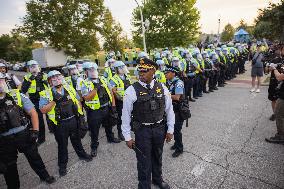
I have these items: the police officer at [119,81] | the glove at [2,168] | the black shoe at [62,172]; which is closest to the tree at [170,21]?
the police officer at [119,81]

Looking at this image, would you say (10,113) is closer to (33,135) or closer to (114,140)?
(33,135)

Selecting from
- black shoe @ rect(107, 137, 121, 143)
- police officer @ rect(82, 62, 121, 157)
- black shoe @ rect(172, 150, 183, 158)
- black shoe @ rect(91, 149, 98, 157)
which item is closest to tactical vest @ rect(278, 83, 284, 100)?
black shoe @ rect(172, 150, 183, 158)

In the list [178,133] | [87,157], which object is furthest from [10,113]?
[178,133]

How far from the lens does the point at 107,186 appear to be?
4227 millimetres

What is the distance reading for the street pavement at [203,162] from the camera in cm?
420

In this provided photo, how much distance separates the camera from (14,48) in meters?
59.1

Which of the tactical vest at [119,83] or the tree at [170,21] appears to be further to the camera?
the tree at [170,21]

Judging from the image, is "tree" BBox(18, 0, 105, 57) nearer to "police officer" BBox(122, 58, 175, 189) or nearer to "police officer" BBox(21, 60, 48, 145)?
"police officer" BBox(21, 60, 48, 145)

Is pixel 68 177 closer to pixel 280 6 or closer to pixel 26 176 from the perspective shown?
pixel 26 176

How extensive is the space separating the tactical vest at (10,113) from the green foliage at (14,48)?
47091mm

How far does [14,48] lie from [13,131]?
63.9 meters

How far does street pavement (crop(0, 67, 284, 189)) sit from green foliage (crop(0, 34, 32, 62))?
4640 cm

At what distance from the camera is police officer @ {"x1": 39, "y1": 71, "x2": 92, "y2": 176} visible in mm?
4504

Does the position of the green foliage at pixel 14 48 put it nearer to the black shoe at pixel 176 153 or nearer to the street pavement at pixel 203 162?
the street pavement at pixel 203 162
